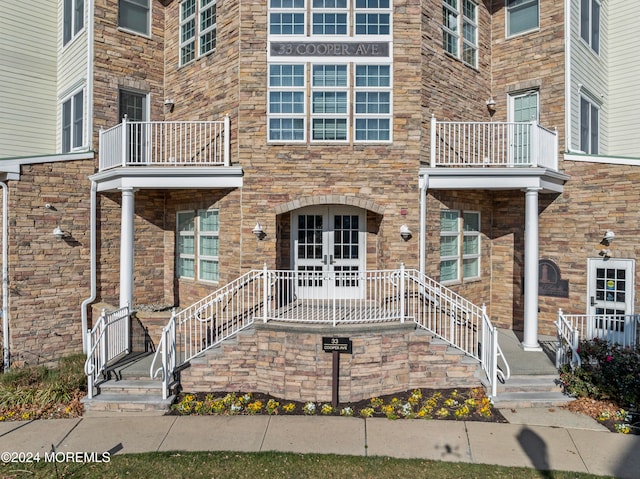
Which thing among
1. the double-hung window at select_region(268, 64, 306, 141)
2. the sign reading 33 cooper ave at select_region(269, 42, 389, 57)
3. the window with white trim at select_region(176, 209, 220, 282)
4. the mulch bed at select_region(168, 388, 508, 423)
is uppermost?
the sign reading 33 cooper ave at select_region(269, 42, 389, 57)

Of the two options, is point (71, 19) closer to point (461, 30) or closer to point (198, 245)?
point (198, 245)

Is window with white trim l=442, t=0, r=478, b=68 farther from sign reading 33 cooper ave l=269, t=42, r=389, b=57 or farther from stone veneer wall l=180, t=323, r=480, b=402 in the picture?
stone veneer wall l=180, t=323, r=480, b=402

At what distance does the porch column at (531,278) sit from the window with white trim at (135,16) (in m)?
10.9

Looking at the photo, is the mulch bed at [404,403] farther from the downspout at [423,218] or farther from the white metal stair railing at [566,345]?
the downspout at [423,218]

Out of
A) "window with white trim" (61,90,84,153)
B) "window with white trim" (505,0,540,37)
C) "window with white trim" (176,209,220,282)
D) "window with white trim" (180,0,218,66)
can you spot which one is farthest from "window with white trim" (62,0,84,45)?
"window with white trim" (505,0,540,37)

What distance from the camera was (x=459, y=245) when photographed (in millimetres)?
9992

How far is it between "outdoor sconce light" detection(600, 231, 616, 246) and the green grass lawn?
612cm

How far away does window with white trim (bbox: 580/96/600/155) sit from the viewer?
1093cm

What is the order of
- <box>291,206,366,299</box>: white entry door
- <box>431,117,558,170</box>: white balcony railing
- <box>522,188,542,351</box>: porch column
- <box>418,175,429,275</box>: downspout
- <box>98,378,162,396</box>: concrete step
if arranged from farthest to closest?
1. <box>291,206,366,299</box>: white entry door
2. <box>418,175,429,275</box>: downspout
3. <box>431,117,558,170</box>: white balcony railing
4. <box>522,188,542,351</box>: porch column
5. <box>98,378,162,396</box>: concrete step

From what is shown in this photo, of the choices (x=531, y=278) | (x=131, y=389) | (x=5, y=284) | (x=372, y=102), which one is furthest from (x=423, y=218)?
(x=5, y=284)

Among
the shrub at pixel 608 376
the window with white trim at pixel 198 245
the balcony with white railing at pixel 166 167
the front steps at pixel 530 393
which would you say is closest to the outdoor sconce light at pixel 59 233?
the balcony with white railing at pixel 166 167

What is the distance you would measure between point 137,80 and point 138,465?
31.5ft

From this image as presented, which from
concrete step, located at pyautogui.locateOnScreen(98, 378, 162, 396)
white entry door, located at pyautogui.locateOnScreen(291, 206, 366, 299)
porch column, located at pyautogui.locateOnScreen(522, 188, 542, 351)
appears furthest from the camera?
white entry door, located at pyautogui.locateOnScreen(291, 206, 366, 299)

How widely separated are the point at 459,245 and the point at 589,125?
17.9 feet
